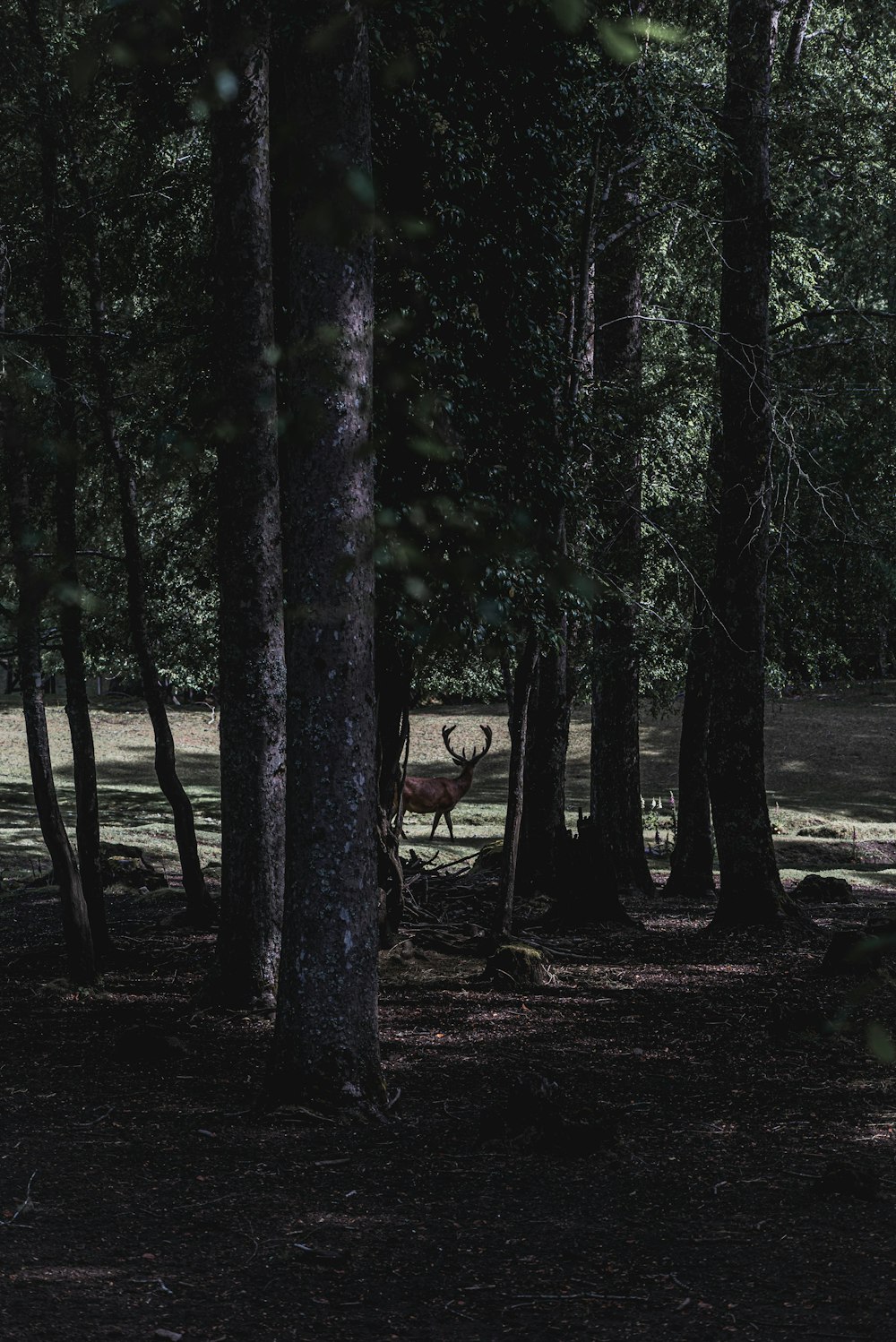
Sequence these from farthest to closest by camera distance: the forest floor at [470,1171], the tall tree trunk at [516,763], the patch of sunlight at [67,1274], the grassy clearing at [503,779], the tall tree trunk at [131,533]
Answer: the grassy clearing at [503,779], the tall tree trunk at [131,533], the tall tree trunk at [516,763], the patch of sunlight at [67,1274], the forest floor at [470,1171]

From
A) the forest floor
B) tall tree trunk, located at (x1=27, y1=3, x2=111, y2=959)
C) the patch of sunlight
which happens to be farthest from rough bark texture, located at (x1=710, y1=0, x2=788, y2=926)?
the patch of sunlight

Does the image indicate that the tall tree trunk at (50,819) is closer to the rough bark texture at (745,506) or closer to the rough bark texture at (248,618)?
the rough bark texture at (248,618)

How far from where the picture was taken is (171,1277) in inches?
179

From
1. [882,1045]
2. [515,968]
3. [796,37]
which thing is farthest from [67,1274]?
[796,37]

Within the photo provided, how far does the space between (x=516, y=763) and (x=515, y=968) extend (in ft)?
5.02

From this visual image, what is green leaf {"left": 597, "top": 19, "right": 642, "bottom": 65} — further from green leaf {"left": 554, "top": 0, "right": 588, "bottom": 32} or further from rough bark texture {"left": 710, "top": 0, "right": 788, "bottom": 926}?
rough bark texture {"left": 710, "top": 0, "right": 788, "bottom": 926}

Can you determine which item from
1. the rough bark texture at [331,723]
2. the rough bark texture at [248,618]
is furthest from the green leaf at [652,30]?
the rough bark texture at [248,618]

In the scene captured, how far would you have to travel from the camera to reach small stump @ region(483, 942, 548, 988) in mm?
9984

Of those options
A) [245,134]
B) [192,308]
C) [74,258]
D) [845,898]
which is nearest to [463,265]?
[245,134]

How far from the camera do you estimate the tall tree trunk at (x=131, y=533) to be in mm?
10930

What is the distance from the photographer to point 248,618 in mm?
8961

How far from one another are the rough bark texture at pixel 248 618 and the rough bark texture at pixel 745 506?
185 inches

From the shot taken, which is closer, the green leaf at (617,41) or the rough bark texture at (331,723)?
the green leaf at (617,41)

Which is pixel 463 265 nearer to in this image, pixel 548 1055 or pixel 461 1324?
pixel 548 1055
